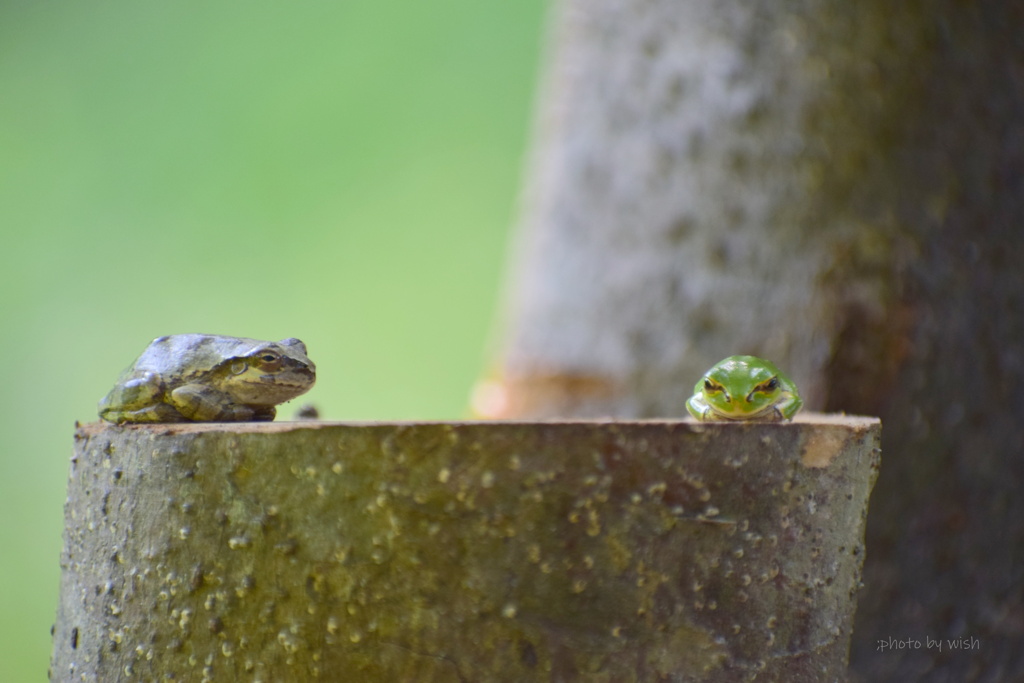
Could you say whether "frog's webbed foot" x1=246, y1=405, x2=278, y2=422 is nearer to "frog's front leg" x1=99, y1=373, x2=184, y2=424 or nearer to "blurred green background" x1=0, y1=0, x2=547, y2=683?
"frog's front leg" x1=99, y1=373, x2=184, y2=424

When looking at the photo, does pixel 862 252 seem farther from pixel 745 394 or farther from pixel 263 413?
pixel 263 413

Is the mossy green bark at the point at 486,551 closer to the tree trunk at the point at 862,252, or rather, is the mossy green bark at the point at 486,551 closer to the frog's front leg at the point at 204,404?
the frog's front leg at the point at 204,404

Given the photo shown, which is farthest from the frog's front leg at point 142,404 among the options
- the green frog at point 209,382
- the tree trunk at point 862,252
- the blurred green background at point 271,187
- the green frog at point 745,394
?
the blurred green background at point 271,187

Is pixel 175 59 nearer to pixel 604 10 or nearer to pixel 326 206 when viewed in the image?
pixel 326 206

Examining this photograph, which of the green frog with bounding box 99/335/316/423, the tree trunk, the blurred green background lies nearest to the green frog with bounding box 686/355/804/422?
the green frog with bounding box 99/335/316/423

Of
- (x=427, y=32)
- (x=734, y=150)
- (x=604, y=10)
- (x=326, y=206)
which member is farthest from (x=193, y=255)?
(x=734, y=150)
